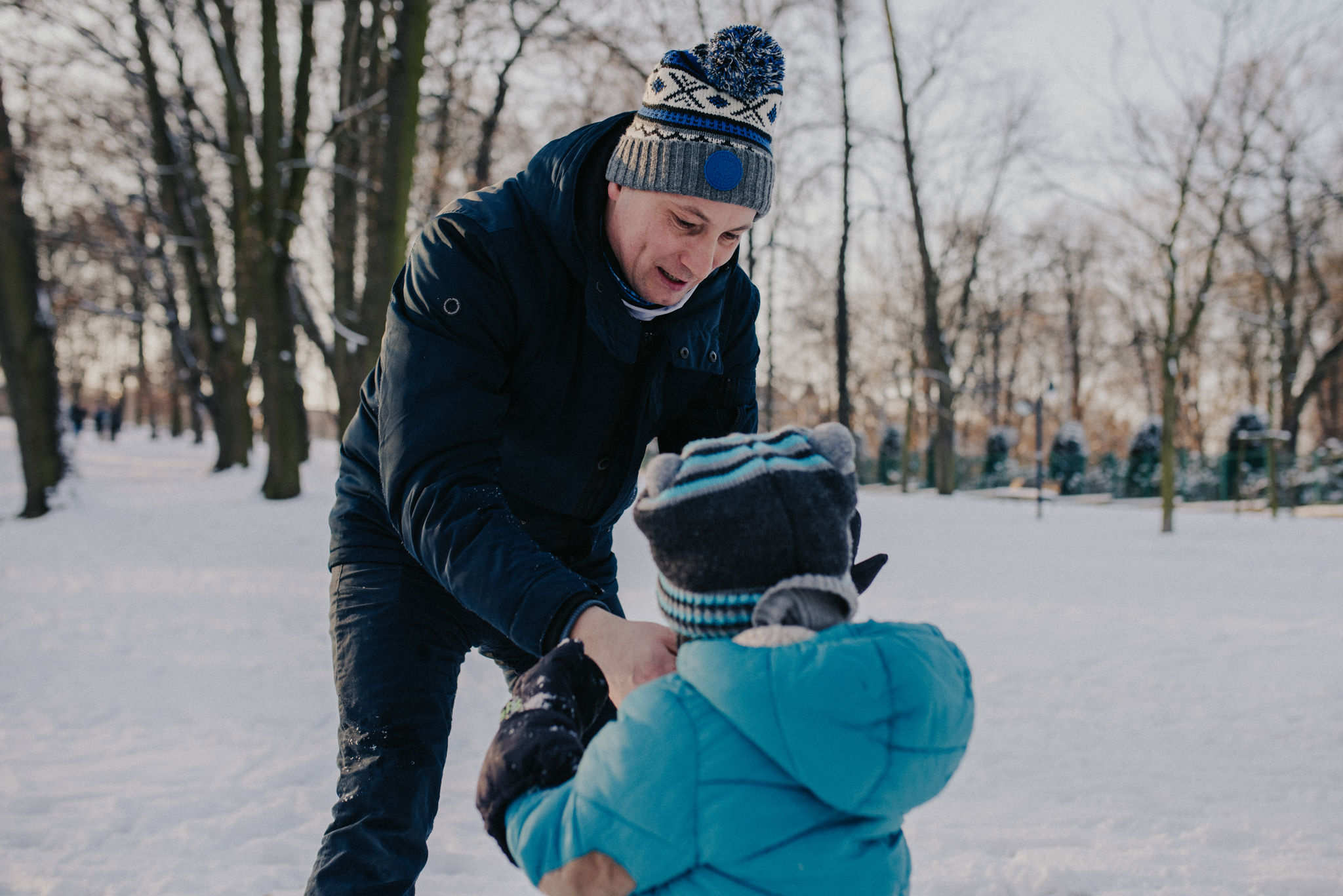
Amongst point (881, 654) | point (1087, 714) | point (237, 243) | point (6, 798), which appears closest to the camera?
point (881, 654)

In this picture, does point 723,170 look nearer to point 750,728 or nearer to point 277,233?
point 750,728

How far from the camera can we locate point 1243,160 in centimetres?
1307

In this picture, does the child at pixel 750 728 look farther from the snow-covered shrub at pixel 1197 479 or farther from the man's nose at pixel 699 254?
the snow-covered shrub at pixel 1197 479

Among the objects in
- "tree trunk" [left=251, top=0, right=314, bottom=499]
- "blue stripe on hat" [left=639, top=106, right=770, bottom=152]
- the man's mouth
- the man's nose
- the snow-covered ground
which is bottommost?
the snow-covered ground

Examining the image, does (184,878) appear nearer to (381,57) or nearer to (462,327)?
(462,327)

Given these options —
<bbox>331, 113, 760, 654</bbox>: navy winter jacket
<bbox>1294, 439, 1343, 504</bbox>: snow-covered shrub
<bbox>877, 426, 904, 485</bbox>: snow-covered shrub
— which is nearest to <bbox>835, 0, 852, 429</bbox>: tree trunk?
<bbox>1294, 439, 1343, 504</bbox>: snow-covered shrub

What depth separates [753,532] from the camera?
3.97 ft

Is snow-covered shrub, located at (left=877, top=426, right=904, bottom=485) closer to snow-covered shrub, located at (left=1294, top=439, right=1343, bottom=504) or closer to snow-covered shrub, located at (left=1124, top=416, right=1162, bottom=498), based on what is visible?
snow-covered shrub, located at (left=1124, top=416, right=1162, bottom=498)

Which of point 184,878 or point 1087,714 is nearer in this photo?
point 184,878

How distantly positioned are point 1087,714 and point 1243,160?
11651 millimetres

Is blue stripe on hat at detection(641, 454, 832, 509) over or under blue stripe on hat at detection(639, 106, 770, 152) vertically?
under

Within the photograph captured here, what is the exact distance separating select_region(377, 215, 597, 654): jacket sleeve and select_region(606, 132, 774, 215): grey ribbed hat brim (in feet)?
1.04

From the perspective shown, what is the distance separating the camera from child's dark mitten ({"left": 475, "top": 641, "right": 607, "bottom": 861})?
1259mm

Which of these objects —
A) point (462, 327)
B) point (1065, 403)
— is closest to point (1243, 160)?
point (462, 327)
